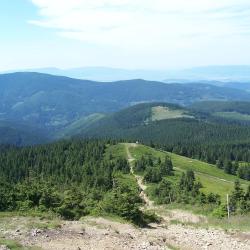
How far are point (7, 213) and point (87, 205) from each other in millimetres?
14293

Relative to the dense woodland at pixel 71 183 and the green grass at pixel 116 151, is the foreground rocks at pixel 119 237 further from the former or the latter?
the green grass at pixel 116 151

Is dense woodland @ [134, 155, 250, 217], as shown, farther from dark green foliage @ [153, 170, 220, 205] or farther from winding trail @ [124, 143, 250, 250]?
winding trail @ [124, 143, 250, 250]

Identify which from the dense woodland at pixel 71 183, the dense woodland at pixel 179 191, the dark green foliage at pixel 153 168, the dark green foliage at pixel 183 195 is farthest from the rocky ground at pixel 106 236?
the dark green foliage at pixel 153 168

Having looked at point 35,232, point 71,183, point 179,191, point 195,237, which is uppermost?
point 35,232

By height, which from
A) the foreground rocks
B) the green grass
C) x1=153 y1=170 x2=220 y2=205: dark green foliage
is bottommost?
the green grass

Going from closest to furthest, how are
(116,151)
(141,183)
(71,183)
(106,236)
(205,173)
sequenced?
1. (106,236)
2. (141,183)
3. (71,183)
4. (205,173)
5. (116,151)

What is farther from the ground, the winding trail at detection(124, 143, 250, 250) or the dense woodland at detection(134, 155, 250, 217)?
the winding trail at detection(124, 143, 250, 250)

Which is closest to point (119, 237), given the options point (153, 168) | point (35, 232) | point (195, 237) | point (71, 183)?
point (35, 232)

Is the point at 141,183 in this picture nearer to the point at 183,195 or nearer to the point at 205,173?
the point at 183,195

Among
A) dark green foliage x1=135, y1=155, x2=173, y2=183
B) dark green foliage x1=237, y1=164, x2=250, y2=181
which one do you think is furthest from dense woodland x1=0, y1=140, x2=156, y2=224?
dark green foliage x1=237, y1=164, x2=250, y2=181

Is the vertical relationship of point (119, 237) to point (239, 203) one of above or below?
above

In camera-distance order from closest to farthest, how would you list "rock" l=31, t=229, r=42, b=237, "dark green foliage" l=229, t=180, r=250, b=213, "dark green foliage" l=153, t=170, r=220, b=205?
"rock" l=31, t=229, r=42, b=237 → "dark green foliage" l=229, t=180, r=250, b=213 → "dark green foliage" l=153, t=170, r=220, b=205

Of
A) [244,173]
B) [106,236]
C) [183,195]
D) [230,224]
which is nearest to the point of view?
[106,236]

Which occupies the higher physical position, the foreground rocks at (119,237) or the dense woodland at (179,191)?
the foreground rocks at (119,237)
